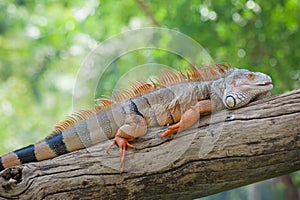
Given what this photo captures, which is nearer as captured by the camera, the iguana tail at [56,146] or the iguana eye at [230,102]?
the iguana eye at [230,102]

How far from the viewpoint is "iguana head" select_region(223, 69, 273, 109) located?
289cm

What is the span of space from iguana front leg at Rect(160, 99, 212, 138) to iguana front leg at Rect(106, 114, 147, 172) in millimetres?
200

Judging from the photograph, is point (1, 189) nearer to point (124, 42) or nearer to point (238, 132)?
point (238, 132)

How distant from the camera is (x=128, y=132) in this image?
9.69ft

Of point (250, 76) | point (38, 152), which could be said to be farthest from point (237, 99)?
point (38, 152)

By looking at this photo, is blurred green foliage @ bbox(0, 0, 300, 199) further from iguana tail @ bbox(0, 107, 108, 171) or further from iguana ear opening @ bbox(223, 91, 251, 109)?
iguana ear opening @ bbox(223, 91, 251, 109)

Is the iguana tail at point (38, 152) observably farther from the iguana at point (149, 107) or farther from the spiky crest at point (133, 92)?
the spiky crest at point (133, 92)

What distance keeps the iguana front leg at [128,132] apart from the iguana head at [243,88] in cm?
63

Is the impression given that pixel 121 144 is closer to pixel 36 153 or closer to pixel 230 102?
pixel 36 153

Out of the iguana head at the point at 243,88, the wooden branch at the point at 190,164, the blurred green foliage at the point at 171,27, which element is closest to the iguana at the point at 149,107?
the iguana head at the point at 243,88

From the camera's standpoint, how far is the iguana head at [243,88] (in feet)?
9.49

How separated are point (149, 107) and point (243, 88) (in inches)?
28.2

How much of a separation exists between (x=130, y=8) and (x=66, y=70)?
3.23m

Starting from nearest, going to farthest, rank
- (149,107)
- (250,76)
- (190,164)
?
1. (190,164)
2. (250,76)
3. (149,107)
